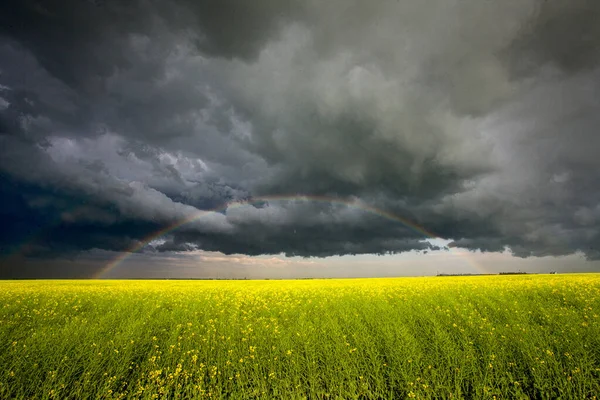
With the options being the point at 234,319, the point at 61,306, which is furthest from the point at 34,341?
the point at 61,306

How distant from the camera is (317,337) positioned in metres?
8.62

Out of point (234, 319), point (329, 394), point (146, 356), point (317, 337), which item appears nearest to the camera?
point (329, 394)

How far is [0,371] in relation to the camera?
6.73 metres

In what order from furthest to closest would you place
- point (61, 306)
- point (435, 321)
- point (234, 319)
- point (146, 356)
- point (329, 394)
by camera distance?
point (61, 306), point (234, 319), point (435, 321), point (146, 356), point (329, 394)

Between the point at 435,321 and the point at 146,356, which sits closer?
the point at 146,356

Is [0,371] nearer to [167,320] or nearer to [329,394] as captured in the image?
[167,320]

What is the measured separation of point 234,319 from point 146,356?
3.30 metres

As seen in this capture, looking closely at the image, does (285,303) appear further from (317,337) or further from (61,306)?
(61,306)

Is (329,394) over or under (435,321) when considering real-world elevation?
under

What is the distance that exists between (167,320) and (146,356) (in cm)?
313

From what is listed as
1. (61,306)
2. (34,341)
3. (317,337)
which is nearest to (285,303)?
(317,337)

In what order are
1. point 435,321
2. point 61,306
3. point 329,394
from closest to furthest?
1. point 329,394
2. point 435,321
3. point 61,306

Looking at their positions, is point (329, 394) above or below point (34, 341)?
below

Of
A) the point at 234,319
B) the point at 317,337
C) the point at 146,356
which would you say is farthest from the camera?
the point at 234,319
